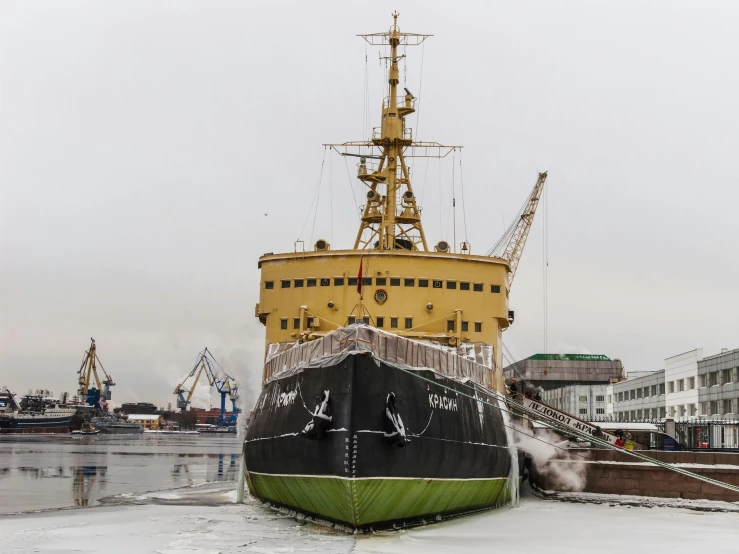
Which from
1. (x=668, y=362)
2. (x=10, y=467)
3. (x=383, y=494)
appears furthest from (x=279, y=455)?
(x=668, y=362)

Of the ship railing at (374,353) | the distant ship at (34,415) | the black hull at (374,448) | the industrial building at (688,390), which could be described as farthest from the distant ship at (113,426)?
the ship railing at (374,353)

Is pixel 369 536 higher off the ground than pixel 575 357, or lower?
lower

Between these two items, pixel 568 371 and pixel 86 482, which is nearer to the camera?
pixel 86 482

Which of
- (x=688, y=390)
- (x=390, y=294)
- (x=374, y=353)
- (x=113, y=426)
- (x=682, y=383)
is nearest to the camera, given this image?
(x=374, y=353)

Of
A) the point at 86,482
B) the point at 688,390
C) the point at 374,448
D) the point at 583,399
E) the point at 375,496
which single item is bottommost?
the point at 86,482

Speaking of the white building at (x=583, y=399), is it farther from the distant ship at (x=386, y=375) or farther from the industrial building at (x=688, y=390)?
the distant ship at (x=386, y=375)

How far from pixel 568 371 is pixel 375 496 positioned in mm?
88856

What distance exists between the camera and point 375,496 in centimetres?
1778

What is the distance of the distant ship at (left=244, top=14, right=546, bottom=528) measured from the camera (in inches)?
708

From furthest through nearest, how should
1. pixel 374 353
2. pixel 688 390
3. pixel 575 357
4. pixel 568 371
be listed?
1. pixel 575 357
2. pixel 568 371
3. pixel 688 390
4. pixel 374 353

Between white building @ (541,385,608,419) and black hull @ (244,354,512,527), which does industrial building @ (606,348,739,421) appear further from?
black hull @ (244,354,512,527)

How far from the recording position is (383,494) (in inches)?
706

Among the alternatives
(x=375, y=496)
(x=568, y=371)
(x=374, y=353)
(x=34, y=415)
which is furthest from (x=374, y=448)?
(x=34, y=415)

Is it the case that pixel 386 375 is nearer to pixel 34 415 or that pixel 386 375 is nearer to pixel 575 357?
pixel 575 357
